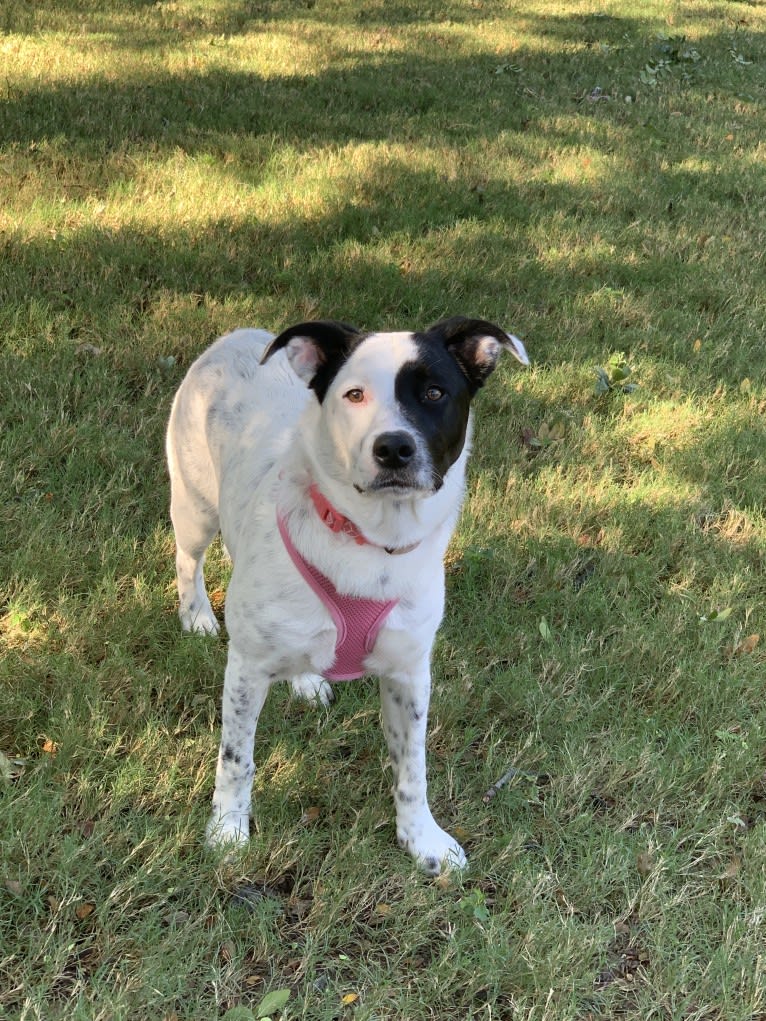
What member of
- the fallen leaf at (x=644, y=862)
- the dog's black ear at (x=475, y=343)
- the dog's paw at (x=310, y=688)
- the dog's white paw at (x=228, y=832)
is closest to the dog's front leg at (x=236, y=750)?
the dog's white paw at (x=228, y=832)

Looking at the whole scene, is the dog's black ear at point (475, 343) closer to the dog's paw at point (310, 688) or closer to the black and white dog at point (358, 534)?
the black and white dog at point (358, 534)

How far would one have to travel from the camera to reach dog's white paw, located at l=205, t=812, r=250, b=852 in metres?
2.96

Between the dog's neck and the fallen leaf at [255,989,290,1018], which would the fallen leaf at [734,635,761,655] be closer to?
the dog's neck

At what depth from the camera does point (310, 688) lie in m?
3.71

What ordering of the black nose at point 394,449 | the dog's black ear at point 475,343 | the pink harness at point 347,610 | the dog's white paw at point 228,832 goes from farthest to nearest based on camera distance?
1. the dog's white paw at point 228,832
2. the dog's black ear at point 475,343
3. the pink harness at point 347,610
4. the black nose at point 394,449

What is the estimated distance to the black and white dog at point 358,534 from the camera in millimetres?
2646

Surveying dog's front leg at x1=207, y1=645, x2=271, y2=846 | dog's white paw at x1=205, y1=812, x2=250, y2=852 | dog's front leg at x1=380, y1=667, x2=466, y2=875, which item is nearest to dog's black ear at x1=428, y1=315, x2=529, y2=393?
dog's front leg at x1=380, y1=667, x2=466, y2=875

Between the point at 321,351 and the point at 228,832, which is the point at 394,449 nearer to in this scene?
the point at 321,351

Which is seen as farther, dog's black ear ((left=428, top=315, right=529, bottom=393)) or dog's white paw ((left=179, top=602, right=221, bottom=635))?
dog's white paw ((left=179, top=602, right=221, bottom=635))

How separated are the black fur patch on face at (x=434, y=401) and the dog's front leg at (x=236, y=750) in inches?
36.2

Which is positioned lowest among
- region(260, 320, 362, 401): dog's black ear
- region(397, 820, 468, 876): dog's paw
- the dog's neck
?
region(397, 820, 468, 876): dog's paw

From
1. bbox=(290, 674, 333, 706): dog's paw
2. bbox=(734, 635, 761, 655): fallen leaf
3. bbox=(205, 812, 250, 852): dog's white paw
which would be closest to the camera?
bbox=(205, 812, 250, 852): dog's white paw

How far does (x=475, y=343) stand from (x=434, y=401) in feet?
1.15

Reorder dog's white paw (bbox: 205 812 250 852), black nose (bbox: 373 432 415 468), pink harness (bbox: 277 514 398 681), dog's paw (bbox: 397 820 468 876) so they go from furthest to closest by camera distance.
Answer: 1. dog's paw (bbox: 397 820 468 876)
2. dog's white paw (bbox: 205 812 250 852)
3. pink harness (bbox: 277 514 398 681)
4. black nose (bbox: 373 432 415 468)
